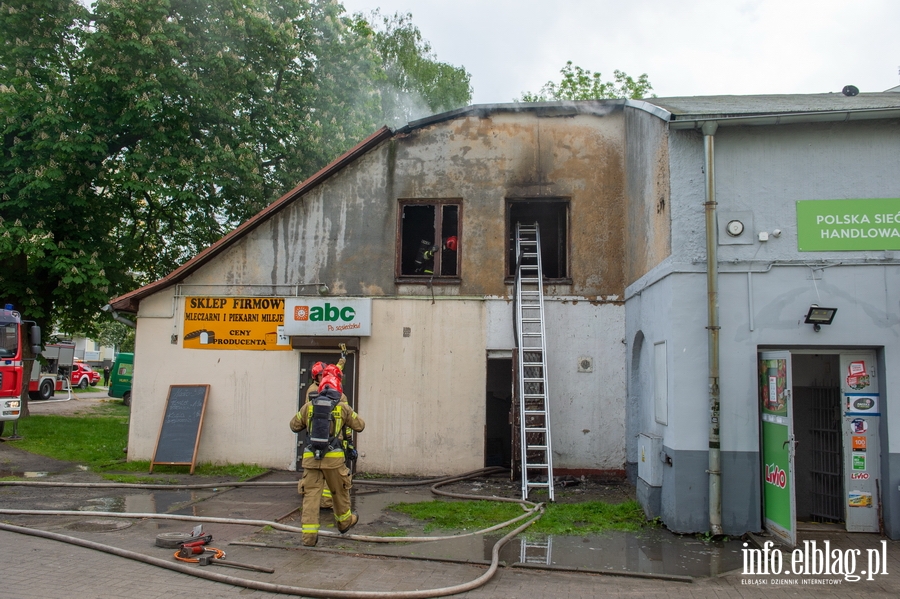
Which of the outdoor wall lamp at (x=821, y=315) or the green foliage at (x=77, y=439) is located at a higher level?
the outdoor wall lamp at (x=821, y=315)

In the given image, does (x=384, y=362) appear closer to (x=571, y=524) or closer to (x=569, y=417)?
(x=569, y=417)

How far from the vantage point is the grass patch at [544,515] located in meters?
7.83

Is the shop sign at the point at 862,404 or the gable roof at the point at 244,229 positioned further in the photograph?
the gable roof at the point at 244,229

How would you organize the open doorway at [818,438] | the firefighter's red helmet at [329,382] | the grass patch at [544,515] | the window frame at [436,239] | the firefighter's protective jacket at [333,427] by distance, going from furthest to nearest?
the window frame at [436,239] → the open doorway at [818,438] → the grass patch at [544,515] → the firefighter's red helmet at [329,382] → the firefighter's protective jacket at [333,427]

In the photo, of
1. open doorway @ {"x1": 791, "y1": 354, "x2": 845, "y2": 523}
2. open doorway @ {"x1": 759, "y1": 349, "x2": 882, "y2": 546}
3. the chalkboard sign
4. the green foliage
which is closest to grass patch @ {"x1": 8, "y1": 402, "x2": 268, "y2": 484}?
the green foliage

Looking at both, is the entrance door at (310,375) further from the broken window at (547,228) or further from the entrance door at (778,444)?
the entrance door at (778,444)

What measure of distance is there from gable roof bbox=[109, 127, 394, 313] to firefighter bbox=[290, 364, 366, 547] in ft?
17.1

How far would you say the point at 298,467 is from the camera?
11578 millimetres

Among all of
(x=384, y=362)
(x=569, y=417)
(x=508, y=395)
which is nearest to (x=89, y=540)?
(x=384, y=362)

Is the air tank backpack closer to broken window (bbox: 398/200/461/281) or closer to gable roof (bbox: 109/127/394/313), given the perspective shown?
broken window (bbox: 398/200/461/281)

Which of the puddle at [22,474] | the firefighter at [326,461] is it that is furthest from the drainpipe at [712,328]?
the puddle at [22,474]

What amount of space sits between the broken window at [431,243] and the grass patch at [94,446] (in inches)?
170

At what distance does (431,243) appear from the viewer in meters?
12.2

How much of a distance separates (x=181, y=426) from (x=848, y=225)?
10.3 m
